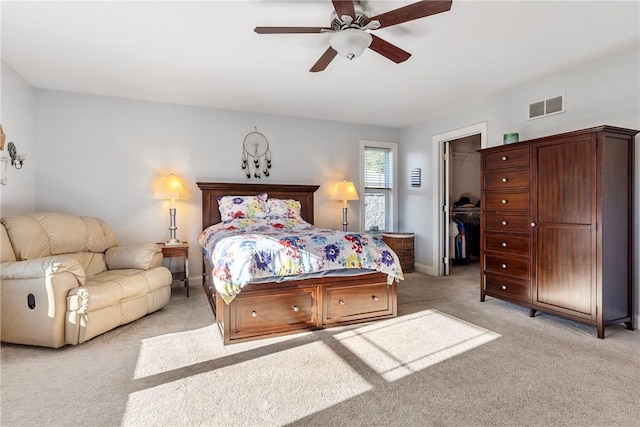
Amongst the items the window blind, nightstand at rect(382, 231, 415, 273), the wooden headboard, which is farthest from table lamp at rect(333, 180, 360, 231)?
nightstand at rect(382, 231, 415, 273)

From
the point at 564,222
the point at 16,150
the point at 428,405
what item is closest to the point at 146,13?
the point at 16,150

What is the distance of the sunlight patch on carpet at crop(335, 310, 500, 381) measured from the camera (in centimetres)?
226

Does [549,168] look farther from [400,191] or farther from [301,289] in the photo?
[400,191]

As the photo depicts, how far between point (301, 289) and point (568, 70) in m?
3.38

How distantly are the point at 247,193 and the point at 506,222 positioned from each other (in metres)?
3.19

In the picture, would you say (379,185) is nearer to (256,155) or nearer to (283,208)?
(283,208)

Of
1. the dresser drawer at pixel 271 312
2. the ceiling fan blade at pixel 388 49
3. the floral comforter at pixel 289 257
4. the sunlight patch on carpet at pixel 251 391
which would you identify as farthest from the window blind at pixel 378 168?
the sunlight patch on carpet at pixel 251 391

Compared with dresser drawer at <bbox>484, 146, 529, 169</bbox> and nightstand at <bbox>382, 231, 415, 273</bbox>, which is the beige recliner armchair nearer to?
nightstand at <bbox>382, 231, 415, 273</bbox>

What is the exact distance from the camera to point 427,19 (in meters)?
2.45

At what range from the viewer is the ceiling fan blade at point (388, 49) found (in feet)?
7.86

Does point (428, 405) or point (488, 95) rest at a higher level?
point (488, 95)

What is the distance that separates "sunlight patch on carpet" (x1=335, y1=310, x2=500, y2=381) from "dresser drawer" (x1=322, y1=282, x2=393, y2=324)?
0.13 m

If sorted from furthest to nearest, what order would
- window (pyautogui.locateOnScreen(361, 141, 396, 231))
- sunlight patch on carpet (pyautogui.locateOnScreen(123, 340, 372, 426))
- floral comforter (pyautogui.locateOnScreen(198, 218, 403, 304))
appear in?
window (pyautogui.locateOnScreen(361, 141, 396, 231)) < floral comforter (pyautogui.locateOnScreen(198, 218, 403, 304)) < sunlight patch on carpet (pyautogui.locateOnScreen(123, 340, 372, 426))

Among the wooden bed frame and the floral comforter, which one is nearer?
the floral comforter
